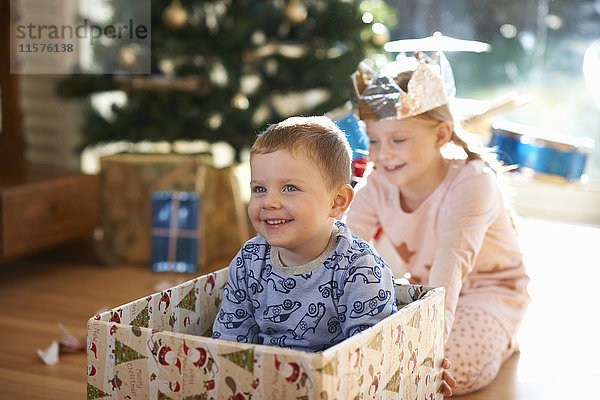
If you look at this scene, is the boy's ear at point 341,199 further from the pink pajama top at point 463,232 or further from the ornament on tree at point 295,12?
the ornament on tree at point 295,12

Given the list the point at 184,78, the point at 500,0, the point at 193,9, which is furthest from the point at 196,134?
the point at 500,0

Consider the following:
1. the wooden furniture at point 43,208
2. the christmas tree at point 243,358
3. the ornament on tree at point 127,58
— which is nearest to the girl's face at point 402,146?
the christmas tree at point 243,358

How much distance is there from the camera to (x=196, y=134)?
9.89ft

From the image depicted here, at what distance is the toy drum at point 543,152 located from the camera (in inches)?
92.7

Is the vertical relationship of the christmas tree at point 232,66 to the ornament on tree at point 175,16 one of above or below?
below

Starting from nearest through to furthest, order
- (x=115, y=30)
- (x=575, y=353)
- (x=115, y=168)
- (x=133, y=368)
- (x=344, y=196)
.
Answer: (x=133, y=368) < (x=344, y=196) < (x=575, y=353) < (x=115, y=168) < (x=115, y=30)

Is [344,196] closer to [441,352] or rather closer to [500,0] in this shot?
[441,352]

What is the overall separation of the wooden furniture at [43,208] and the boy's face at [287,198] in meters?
1.55

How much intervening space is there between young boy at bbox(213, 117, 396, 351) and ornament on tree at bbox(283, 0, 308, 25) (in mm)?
1585

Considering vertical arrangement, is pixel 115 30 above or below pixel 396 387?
above

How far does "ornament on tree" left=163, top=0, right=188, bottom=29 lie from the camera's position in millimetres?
2822

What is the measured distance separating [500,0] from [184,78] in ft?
5.10

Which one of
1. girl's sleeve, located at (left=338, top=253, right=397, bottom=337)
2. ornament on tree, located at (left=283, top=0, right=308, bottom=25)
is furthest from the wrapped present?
girl's sleeve, located at (left=338, top=253, right=397, bottom=337)

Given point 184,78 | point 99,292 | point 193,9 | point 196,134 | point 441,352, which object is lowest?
point 99,292
